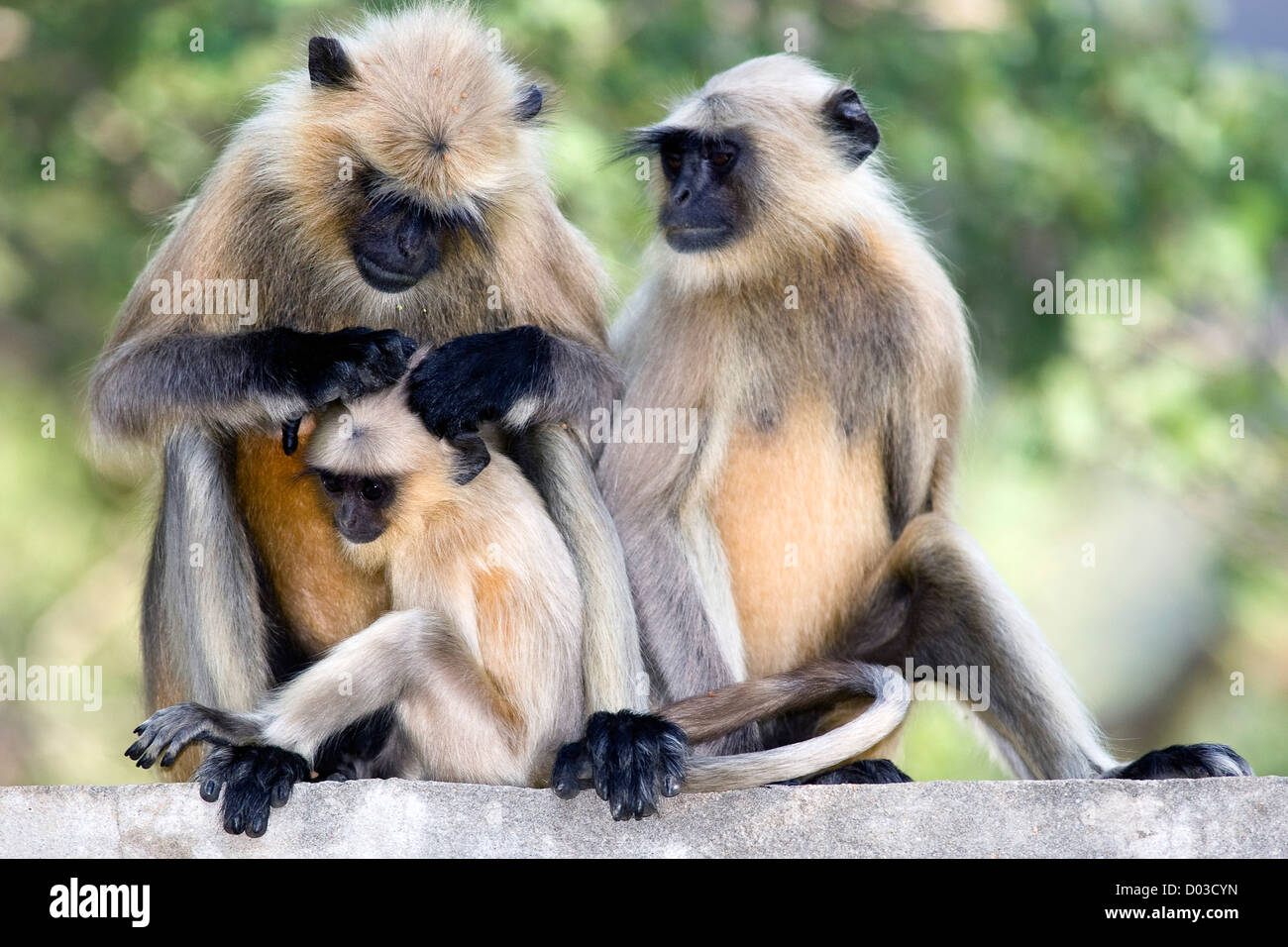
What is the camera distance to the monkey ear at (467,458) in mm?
3859

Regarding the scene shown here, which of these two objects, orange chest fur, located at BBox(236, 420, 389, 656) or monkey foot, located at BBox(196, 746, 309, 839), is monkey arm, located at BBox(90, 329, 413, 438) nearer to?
orange chest fur, located at BBox(236, 420, 389, 656)

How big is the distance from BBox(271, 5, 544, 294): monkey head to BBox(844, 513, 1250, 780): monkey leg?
1.46 m

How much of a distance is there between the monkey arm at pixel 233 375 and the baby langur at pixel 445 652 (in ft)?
0.30

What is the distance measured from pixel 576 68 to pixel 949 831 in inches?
222

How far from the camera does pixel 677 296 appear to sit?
464cm

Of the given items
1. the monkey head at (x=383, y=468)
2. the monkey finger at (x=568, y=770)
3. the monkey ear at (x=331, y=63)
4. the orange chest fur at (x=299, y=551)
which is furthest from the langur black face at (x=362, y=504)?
the monkey ear at (x=331, y=63)

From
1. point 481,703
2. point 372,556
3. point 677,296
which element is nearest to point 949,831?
point 481,703

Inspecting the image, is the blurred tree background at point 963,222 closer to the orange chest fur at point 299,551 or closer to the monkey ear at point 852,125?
the monkey ear at point 852,125

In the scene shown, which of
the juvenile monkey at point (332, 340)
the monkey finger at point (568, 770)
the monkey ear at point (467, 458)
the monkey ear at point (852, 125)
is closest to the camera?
the monkey finger at point (568, 770)

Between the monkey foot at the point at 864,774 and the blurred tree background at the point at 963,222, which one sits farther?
the blurred tree background at the point at 963,222

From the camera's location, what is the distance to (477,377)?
13.1 feet

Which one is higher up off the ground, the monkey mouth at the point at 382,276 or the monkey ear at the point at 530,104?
the monkey ear at the point at 530,104

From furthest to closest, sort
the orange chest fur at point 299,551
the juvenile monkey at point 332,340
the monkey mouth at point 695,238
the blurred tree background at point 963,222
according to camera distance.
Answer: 1. the blurred tree background at point 963,222
2. the monkey mouth at point 695,238
3. the orange chest fur at point 299,551
4. the juvenile monkey at point 332,340

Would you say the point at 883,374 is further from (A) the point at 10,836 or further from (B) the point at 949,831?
(A) the point at 10,836
